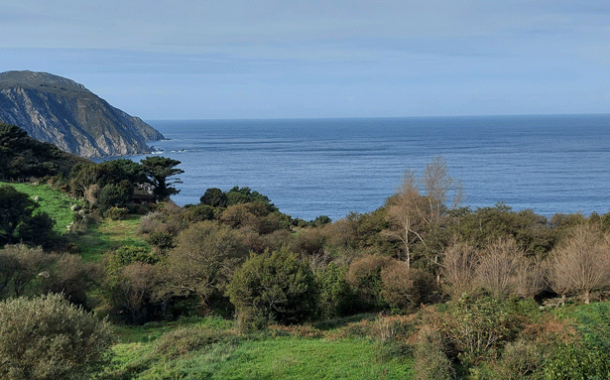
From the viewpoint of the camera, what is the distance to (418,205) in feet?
108

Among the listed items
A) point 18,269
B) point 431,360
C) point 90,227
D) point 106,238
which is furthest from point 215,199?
point 431,360

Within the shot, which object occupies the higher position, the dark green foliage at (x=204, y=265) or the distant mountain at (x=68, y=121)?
the distant mountain at (x=68, y=121)

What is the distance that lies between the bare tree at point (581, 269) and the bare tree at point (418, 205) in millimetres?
8410

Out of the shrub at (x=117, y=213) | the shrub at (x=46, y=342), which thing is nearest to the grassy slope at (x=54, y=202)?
the shrub at (x=117, y=213)

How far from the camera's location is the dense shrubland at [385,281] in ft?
43.1

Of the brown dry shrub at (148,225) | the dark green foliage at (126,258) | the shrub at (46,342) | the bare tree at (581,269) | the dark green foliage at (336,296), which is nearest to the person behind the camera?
the shrub at (46,342)

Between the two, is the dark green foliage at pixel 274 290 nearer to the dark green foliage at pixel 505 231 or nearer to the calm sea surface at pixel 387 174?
the dark green foliage at pixel 505 231

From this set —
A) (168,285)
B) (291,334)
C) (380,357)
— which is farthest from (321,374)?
(168,285)

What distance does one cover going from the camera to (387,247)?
28.7 m

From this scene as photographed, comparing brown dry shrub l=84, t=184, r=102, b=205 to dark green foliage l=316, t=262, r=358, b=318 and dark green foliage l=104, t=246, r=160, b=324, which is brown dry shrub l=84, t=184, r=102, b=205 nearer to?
dark green foliage l=104, t=246, r=160, b=324

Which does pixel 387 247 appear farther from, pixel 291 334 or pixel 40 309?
pixel 40 309

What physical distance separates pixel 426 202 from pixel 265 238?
37.4 feet

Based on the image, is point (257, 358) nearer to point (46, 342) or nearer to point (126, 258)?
point (46, 342)

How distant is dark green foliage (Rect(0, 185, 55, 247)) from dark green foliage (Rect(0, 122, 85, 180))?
1381cm
